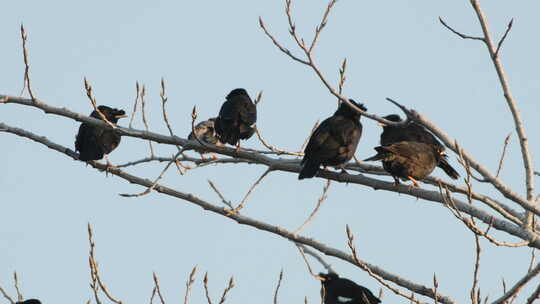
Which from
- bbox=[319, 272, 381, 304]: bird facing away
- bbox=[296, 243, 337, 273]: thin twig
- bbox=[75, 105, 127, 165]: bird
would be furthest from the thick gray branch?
bbox=[75, 105, 127, 165]: bird

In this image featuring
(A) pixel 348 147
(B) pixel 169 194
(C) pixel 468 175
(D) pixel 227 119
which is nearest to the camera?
(C) pixel 468 175

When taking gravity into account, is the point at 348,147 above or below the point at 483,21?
above

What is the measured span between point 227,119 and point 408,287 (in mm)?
6133

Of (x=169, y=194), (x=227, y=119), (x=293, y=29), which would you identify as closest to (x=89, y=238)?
(x=169, y=194)

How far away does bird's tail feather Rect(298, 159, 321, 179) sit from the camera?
7961 mm

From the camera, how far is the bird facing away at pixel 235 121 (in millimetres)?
11156

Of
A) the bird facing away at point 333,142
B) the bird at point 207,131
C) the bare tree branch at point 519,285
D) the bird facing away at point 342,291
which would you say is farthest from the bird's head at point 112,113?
the bare tree branch at point 519,285

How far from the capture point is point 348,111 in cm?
984

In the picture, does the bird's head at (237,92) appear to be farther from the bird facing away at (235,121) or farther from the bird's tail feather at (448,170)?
the bird's tail feather at (448,170)

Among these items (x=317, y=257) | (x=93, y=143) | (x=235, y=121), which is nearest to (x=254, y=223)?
(x=317, y=257)

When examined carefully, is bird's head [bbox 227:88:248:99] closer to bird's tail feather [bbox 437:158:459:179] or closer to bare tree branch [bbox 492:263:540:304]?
bird's tail feather [bbox 437:158:459:179]

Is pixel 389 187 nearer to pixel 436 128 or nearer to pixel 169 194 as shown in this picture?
pixel 436 128

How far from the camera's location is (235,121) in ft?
37.0

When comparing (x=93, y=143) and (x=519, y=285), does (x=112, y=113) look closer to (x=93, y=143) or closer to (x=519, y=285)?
(x=93, y=143)
